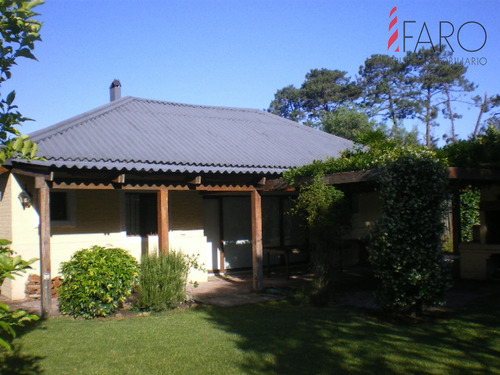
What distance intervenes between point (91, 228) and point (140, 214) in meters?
1.23

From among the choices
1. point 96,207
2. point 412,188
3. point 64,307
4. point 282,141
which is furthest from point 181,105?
point 412,188

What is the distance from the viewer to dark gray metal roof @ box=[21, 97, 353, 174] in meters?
9.40

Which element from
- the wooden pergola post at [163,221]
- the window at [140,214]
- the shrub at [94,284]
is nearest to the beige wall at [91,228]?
the window at [140,214]

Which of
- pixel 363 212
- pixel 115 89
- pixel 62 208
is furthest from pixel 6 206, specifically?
pixel 363 212

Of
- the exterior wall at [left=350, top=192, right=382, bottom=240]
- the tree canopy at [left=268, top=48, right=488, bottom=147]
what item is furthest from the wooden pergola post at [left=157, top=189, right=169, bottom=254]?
the tree canopy at [left=268, top=48, right=488, bottom=147]

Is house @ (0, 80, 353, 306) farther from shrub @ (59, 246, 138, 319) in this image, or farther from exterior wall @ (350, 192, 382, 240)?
exterior wall @ (350, 192, 382, 240)

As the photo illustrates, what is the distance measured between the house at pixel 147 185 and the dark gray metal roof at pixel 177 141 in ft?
0.09

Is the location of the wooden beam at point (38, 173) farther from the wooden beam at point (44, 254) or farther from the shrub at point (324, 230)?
the shrub at point (324, 230)

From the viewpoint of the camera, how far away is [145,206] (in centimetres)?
1178

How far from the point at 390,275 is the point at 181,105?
30.2ft

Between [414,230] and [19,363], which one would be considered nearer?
[19,363]

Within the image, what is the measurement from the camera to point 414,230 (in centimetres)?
749

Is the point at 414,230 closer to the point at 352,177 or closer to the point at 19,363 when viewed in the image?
the point at 352,177

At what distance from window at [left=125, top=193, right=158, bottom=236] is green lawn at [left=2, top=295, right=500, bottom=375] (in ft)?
11.7
